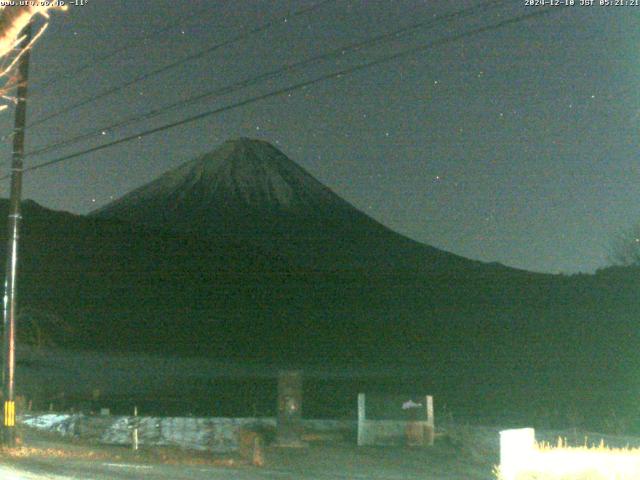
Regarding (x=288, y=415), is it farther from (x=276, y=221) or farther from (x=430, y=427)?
(x=276, y=221)

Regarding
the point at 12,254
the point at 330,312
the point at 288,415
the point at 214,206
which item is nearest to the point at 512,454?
the point at 12,254

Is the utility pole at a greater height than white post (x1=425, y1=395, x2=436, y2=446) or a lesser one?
greater

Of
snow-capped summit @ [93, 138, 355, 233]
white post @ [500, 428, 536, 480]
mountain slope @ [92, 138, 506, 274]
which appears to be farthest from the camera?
snow-capped summit @ [93, 138, 355, 233]

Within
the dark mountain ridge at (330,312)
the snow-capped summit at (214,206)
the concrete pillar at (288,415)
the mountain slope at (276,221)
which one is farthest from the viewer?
the snow-capped summit at (214,206)

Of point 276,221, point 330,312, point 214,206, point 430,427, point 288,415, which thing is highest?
point 214,206

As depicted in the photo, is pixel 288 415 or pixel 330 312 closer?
pixel 288 415

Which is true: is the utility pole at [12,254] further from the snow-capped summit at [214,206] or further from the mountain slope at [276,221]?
the snow-capped summit at [214,206]

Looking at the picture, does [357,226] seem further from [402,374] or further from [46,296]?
[402,374]

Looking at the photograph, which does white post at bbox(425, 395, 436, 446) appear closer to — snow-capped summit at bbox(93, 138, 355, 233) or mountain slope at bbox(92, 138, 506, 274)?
mountain slope at bbox(92, 138, 506, 274)

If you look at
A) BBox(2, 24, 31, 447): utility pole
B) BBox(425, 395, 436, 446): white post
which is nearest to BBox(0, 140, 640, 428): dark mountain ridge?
BBox(425, 395, 436, 446): white post

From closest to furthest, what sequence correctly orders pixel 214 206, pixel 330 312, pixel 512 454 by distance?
pixel 512 454
pixel 330 312
pixel 214 206

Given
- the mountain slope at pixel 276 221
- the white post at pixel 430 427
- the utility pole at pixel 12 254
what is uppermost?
the mountain slope at pixel 276 221

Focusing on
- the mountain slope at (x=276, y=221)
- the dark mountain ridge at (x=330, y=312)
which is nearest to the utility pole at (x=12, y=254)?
the dark mountain ridge at (x=330, y=312)

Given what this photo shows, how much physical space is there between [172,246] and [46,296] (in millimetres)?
27129
